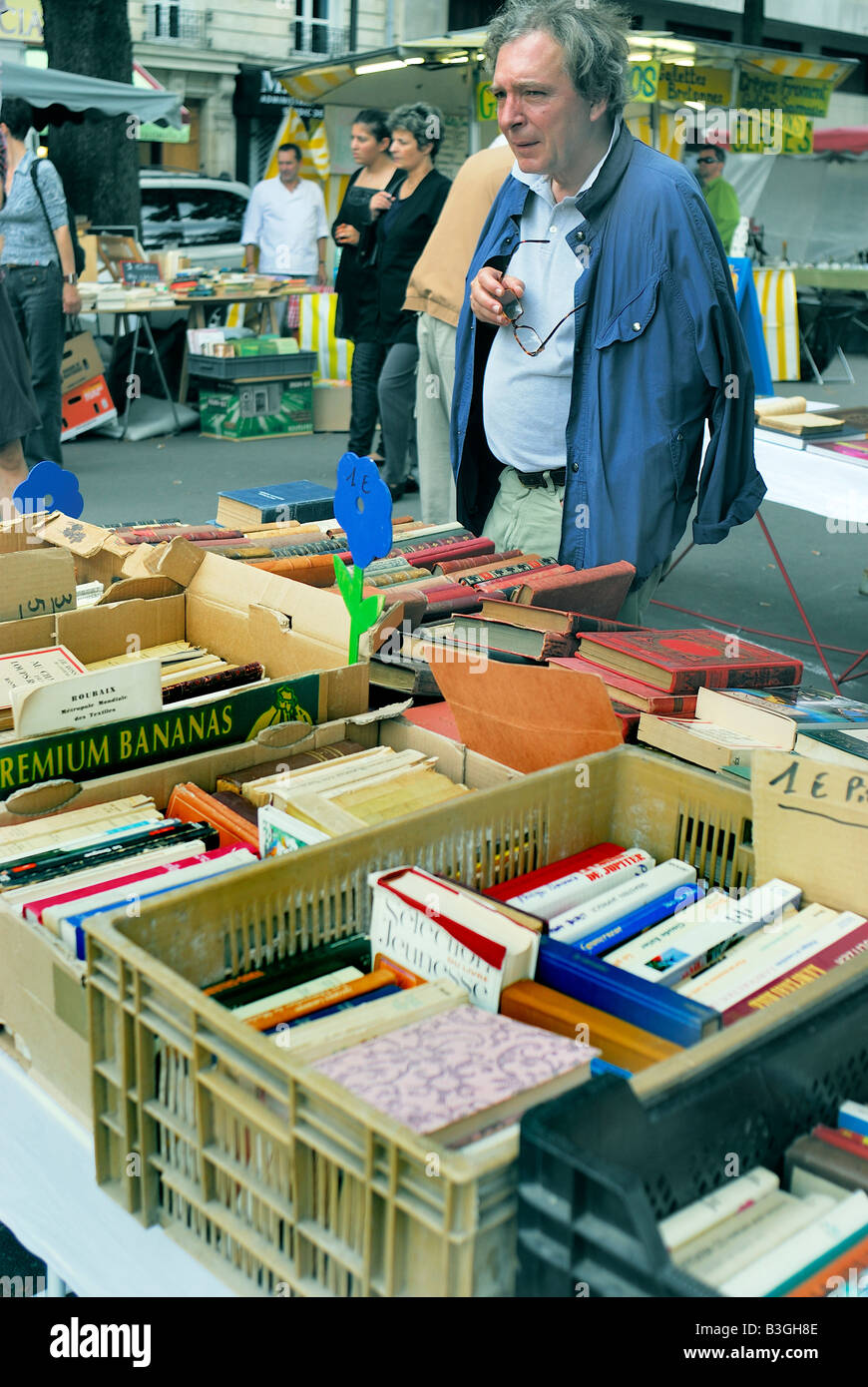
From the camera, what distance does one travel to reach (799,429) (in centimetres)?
468

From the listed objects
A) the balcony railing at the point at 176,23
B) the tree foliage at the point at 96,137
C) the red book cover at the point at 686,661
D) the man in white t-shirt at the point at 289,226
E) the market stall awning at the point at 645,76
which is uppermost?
the balcony railing at the point at 176,23

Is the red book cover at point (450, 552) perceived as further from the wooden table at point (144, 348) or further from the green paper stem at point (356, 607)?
the wooden table at point (144, 348)

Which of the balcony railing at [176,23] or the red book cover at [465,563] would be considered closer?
the red book cover at [465,563]

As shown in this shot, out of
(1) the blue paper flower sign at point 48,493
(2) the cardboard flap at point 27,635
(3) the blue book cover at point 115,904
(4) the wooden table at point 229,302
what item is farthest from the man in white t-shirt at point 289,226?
(3) the blue book cover at point 115,904

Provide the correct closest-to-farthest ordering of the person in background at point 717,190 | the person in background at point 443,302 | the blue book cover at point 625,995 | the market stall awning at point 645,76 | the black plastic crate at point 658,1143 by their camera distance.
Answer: the black plastic crate at point 658,1143, the blue book cover at point 625,995, the person in background at point 443,302, the person in background at point 717,190, the market stall awning at point 645,76

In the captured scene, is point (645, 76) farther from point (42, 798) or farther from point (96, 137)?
point (42, 798)

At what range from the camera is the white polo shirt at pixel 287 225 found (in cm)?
1078

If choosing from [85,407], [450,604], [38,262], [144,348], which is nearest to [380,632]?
[450,604]

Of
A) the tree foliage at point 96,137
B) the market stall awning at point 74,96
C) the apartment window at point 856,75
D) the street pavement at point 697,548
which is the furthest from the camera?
the apartment window at point 856,75

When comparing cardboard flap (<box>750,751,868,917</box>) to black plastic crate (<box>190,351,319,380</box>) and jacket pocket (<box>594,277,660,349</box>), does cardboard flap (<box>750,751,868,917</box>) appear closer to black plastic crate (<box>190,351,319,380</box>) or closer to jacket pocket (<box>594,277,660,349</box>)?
jacket pocket (<box>594,277,660,349</box>)

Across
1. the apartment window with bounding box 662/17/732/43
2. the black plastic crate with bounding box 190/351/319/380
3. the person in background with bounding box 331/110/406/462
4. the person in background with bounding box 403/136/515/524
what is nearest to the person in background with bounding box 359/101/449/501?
the person in background with bounding box 331/110/406/462

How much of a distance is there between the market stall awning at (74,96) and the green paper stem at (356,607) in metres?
8.18

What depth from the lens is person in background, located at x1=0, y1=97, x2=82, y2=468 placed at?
271 inches

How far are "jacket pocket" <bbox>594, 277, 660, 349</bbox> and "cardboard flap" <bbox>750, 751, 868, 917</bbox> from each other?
4.57 ft
